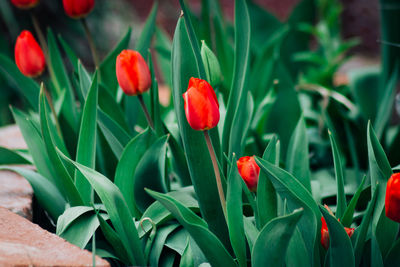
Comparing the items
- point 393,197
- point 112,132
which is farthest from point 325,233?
point 112,132

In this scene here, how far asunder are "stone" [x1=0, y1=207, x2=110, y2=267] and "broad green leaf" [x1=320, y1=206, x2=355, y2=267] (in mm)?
333

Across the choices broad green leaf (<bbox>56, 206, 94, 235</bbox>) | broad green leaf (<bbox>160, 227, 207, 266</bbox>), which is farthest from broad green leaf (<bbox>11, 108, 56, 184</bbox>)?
broad green leaf (<bbox>160, 227, 207, 266</bbox>)

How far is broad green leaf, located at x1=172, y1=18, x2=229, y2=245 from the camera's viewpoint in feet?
2.62

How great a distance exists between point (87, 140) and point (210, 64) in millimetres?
281

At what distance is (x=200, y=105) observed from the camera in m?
0.68

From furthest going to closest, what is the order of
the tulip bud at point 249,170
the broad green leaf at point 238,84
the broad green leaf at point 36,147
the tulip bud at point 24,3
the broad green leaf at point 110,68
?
the broad green leaf at point 110,68, the tulip bud at point 24,3, the broad green leaf at point 36,147, the broad green leaf at point 238,84, the tulip bud at point 249,170

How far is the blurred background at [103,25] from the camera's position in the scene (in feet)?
9.09

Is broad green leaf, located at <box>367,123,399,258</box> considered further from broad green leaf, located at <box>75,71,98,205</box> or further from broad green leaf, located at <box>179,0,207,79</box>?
broad green leaf, located at <box>75,71,98,205</box>

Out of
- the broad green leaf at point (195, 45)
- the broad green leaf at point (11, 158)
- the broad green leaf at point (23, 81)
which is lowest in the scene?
the broad green leaf at point (11, 158)

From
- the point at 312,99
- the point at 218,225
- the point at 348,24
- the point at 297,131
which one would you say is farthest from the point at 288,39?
the point at 348,24

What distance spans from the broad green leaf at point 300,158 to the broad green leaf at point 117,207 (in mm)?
348

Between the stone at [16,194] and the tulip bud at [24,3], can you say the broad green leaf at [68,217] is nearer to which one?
the stone at [16,194]

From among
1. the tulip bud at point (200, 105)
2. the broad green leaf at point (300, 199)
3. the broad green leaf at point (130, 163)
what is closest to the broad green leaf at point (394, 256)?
the broad green leaf at point (300, 199)

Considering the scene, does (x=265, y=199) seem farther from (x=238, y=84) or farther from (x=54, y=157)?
(x=54, y=157)
